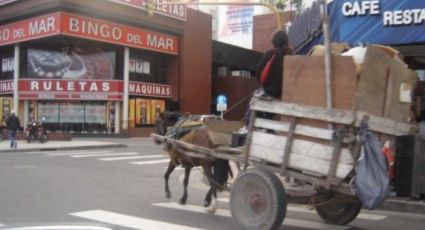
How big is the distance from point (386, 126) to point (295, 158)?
1088 mm

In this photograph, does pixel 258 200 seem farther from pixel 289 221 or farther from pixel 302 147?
pixel 289 221

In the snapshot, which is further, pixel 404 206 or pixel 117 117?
pixel 117 117

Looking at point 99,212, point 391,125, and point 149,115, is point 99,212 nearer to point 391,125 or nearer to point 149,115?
point 391,125

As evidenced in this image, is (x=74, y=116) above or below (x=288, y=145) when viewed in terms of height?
below

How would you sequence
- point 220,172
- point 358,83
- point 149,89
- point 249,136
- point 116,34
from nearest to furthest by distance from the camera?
point 358,83 < point 249,136 < point 220,172 < point 116,34 < point 149,89

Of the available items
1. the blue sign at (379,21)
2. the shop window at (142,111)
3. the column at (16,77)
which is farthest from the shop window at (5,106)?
the blue sign at (379,21)

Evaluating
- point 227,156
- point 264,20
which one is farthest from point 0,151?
point 264,20

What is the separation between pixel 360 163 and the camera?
632cm

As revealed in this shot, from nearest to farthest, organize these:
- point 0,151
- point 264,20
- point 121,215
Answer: point 121,215, point 0,151, point 264,20

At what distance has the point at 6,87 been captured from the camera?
43219mm

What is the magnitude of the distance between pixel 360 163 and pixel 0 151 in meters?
21.9

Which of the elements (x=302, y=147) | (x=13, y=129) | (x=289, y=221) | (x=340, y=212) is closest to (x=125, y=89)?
(x=13, y=129)

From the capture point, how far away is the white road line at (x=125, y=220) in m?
8.27

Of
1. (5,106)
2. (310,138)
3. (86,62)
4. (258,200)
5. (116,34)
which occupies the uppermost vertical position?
(116,34)
